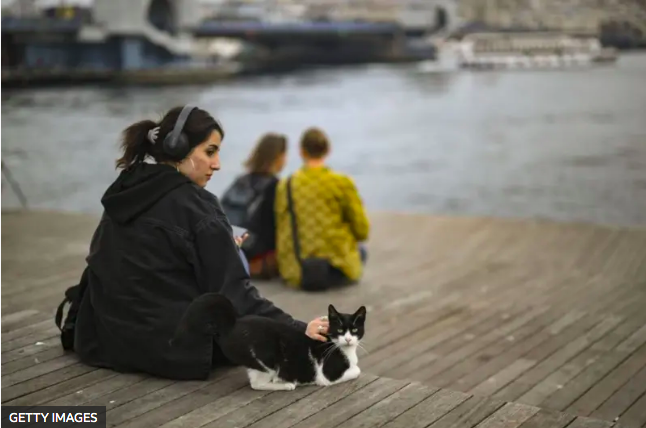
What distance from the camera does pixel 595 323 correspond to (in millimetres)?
3650

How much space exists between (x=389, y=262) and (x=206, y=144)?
2754mm

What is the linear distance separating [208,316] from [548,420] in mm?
817

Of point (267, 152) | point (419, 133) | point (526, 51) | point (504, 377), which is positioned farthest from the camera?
point (419, 133)

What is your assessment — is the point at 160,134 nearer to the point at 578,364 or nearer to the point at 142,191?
the point at 142,191

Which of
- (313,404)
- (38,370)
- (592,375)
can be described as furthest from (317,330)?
(592,375)

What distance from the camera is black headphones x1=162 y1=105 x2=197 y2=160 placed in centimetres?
230

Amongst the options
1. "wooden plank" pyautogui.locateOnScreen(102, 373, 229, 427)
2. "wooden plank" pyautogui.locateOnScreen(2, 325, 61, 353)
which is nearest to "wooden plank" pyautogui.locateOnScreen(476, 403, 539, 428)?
"wooden plank" pyautogui.locateOnScreen(102, 373, 229, 427)

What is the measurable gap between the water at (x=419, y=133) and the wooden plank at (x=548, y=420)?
5433 mm

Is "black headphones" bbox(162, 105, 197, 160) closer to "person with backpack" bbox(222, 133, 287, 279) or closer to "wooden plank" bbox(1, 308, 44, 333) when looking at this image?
"wooden plank" bbox(1, 308, 44, 333)

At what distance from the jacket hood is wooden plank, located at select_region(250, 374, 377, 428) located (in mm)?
634

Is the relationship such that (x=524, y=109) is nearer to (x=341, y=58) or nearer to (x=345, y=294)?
(x=341, y=58)

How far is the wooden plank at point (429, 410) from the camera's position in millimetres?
2039

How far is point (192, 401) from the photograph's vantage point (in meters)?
2.18

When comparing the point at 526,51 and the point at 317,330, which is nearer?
the point at 317,330
